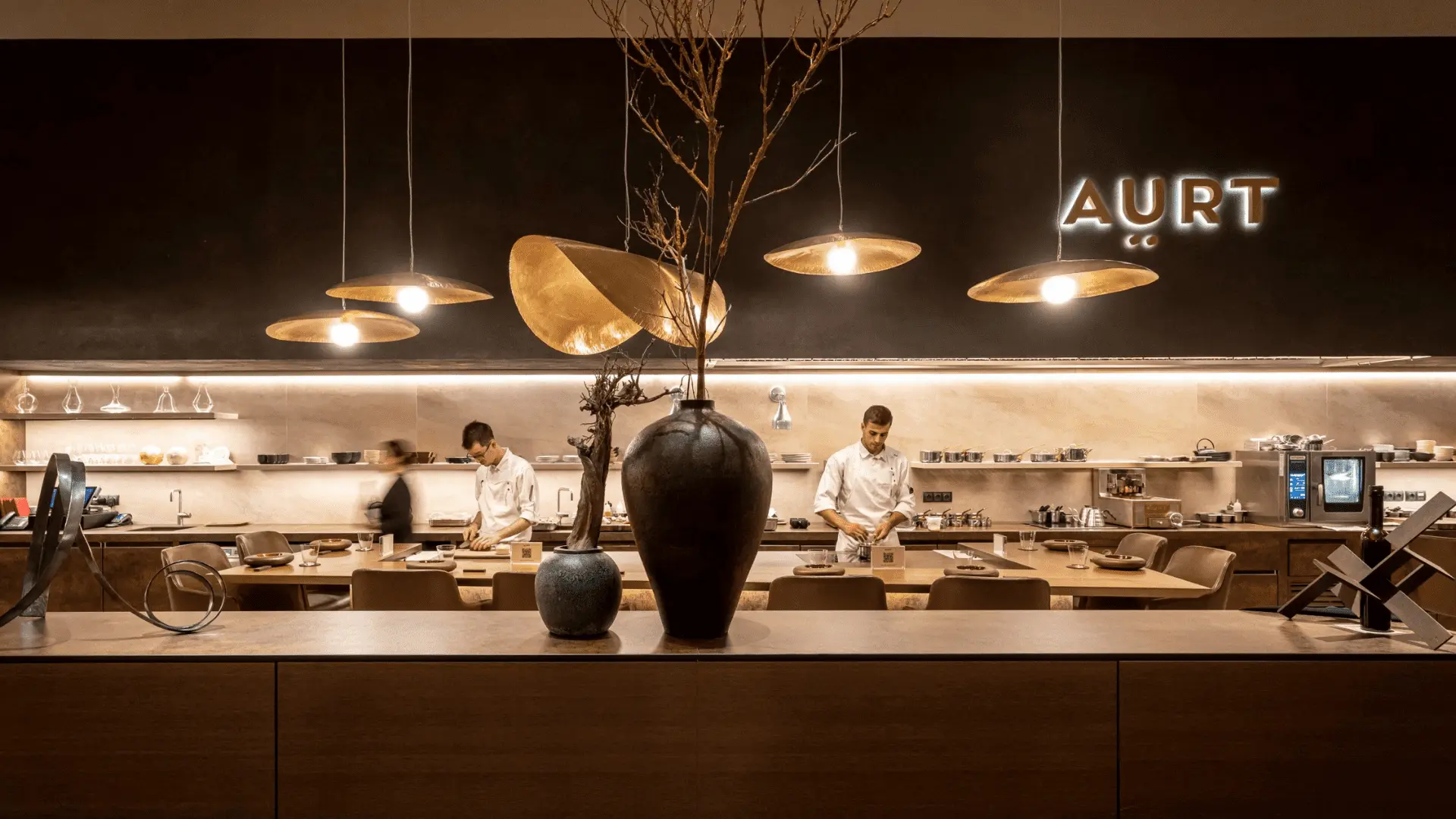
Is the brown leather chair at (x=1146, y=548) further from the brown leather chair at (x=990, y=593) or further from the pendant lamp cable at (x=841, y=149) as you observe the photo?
the pendant lamp cable at (x=841, y=149)

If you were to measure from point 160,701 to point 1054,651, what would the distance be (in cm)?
182

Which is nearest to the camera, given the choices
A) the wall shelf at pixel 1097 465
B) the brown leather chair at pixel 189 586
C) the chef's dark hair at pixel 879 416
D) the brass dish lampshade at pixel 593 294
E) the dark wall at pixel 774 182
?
the brass dish lampshade at pixel 593 294

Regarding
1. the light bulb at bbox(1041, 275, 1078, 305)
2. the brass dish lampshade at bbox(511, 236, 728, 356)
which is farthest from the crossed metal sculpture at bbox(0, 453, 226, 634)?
the light bulb at bbox(1041, 275, 1078, 305)

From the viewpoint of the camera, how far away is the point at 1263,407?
21.9 ft

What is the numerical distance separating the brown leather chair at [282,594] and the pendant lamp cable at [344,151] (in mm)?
1925

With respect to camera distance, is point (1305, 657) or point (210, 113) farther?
point (210, 113)

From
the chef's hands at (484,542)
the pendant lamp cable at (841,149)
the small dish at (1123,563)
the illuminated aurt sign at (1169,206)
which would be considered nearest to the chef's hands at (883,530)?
the small dish at (1123,563)

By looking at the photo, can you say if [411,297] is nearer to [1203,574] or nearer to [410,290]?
[410,290]

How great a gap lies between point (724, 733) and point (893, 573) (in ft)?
7.34

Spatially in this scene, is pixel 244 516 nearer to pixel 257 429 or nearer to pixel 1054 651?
pixel 257 429

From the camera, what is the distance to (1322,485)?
595 centimetres

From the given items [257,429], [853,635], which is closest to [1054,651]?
[853,635]

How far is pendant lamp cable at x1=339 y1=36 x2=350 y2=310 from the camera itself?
5.97 metres

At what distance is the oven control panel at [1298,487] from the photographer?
235 inches
